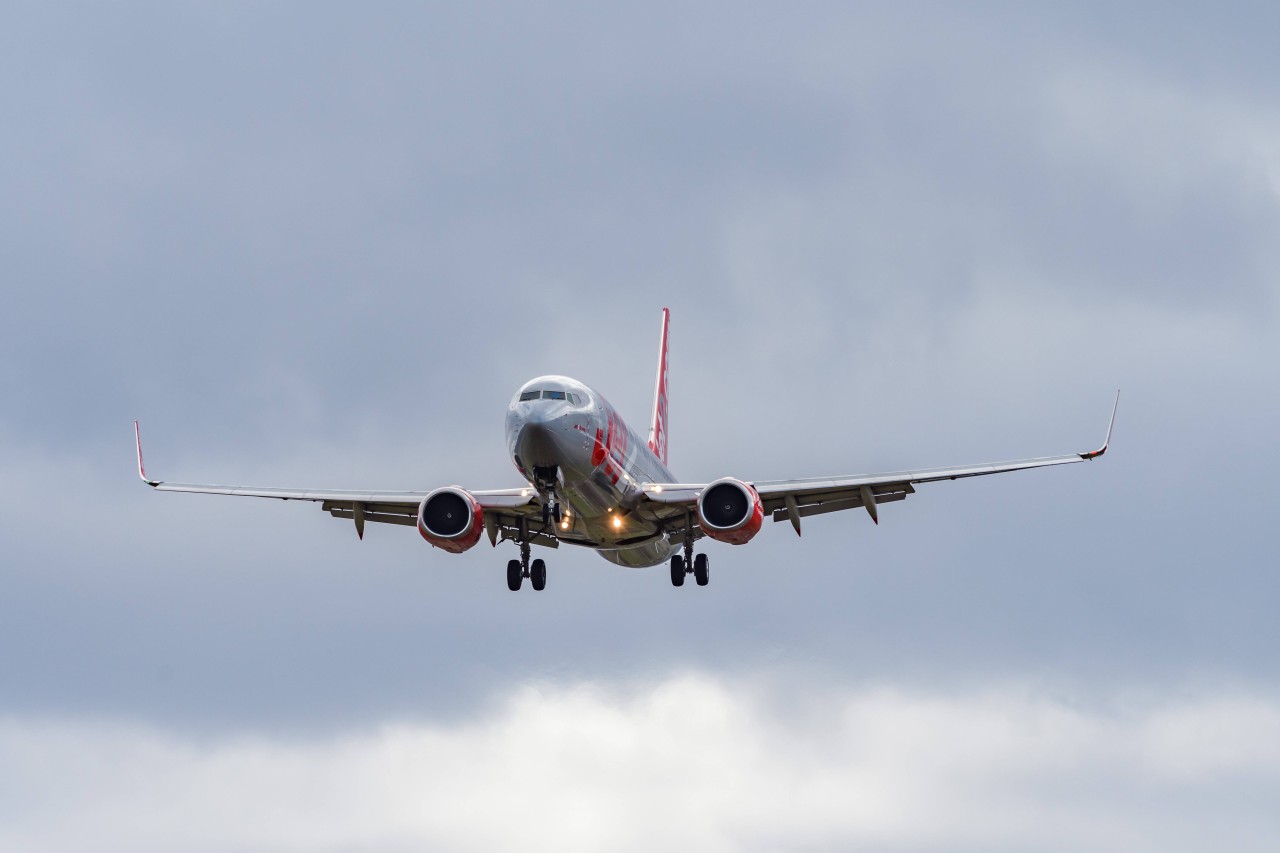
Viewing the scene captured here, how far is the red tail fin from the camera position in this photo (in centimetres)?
7719

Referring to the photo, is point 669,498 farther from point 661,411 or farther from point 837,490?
point 661,411

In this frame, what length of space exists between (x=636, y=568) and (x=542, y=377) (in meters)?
11.7

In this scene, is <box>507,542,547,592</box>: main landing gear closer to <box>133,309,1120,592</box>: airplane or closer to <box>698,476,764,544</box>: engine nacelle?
<box>133,309,1120,592</box>: airplane

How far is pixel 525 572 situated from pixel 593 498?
5390 millimetres

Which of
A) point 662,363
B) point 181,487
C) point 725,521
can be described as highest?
point 662,363

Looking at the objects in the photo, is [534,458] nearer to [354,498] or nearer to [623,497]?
[623,497]

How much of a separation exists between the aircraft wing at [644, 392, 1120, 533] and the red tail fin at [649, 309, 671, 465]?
17726mm

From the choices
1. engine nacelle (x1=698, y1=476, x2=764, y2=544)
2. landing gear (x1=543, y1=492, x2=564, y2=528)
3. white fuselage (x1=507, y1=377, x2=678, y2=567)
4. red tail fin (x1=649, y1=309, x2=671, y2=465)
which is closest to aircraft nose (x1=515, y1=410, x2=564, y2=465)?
white fuselage (x1=507, y1=377, x2=678, y2=567)

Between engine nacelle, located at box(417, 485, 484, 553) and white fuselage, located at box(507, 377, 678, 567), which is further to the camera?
engine nacelle, located at box(417, 485, 484, 553)

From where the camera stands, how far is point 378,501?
58062 mm

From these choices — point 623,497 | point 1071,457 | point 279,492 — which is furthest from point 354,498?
point 1071,457

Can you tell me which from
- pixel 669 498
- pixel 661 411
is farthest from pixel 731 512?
pixel 661 411

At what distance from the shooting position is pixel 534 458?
51.0 meters

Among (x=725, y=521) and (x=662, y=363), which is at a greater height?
(x=662, y=363)
